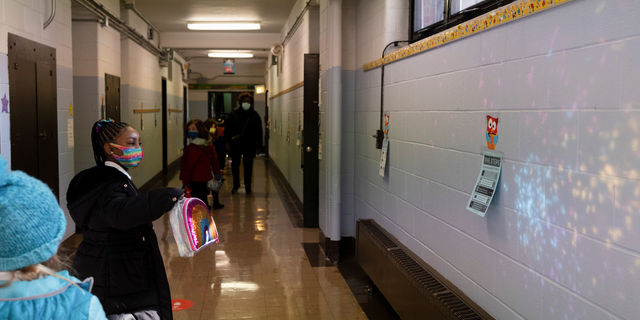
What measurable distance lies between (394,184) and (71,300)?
2585mm

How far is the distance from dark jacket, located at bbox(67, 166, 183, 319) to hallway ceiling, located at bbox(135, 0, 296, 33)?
5.81 metres

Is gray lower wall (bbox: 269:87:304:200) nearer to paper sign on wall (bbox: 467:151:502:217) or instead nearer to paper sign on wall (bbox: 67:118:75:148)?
paper sign on wall (bbox: 67:118:75:148)

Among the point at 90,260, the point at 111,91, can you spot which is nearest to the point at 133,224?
the point at 90,260

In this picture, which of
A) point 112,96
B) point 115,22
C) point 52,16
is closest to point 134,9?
point 115,22

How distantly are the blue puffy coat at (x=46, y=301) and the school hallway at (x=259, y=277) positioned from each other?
228cm

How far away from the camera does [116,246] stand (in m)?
2.06

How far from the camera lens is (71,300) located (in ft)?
3.67

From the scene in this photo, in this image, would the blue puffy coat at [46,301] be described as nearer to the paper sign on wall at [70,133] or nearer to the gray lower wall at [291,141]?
the paper sign on wall at [70,133]

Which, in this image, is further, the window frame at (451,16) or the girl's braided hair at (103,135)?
the window frame at (451,16)

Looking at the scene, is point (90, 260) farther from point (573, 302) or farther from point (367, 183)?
point (367, 183)

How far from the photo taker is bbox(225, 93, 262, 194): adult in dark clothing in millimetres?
8211

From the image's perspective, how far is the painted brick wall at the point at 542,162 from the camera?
144cm

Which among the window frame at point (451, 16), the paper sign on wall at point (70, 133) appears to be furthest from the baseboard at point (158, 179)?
the window frame at point (451, 16)

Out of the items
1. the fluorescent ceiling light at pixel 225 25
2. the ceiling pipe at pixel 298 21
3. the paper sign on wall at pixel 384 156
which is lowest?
the paper sign on wall at pixel 384 156
